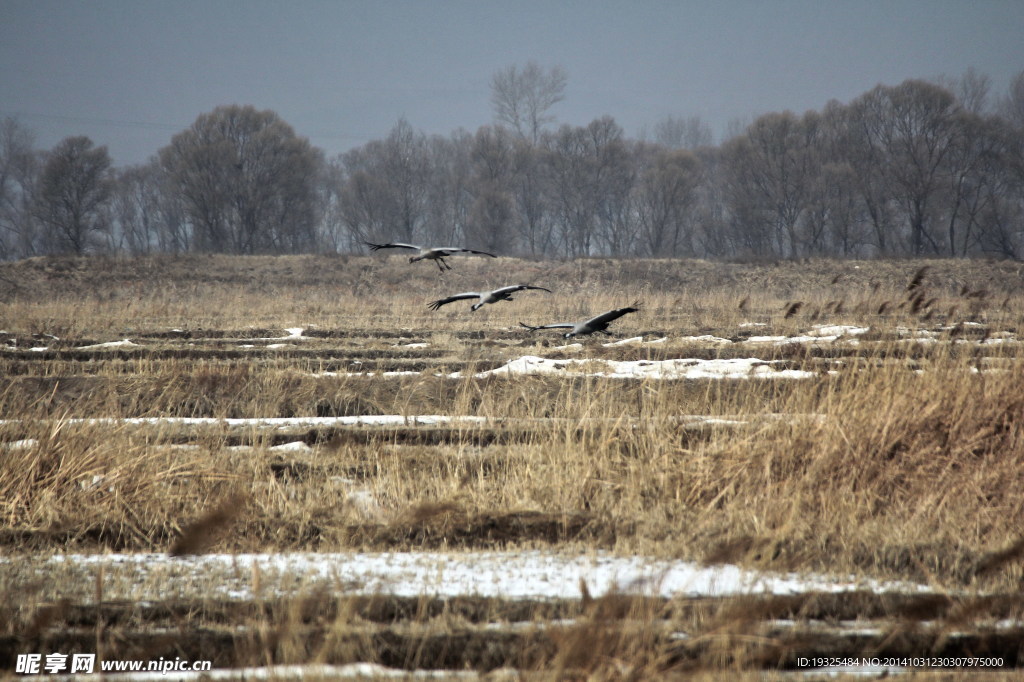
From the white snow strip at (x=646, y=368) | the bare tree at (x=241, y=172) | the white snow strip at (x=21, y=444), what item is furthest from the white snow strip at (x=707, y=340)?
the bare tree at (x=241, y=172)

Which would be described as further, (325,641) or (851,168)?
(851,168)

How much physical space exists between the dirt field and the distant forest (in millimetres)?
44751

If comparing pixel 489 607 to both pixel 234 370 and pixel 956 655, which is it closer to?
pixel 956 655

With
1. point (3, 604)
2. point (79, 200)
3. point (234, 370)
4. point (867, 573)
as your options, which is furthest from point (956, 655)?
point (79, 200)

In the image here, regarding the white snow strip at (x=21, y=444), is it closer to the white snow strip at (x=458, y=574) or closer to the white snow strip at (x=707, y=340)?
the white snow strip at (x=458, y=574)

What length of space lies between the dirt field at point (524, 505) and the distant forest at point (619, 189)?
1762 inches

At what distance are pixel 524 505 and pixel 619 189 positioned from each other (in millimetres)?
69329

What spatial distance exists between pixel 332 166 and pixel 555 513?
95423 millimetres

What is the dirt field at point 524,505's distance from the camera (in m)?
3.41

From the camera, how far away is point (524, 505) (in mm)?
5328

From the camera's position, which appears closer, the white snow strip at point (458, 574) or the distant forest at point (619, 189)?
the white snow strip at point (458, 574)

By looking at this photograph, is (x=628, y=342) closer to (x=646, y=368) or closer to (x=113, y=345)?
(x=646, y=368)

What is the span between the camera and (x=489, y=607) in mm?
3746

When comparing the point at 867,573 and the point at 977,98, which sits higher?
the point at 977,98
